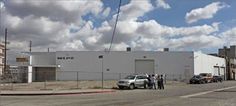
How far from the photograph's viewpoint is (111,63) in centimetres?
7881

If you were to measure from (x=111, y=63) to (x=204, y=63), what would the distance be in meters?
22.4

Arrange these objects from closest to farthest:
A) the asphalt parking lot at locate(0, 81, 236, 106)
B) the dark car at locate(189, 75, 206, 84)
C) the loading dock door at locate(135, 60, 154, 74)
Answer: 1. the asphalt parking lot at locate(0, 81, 236, 106)
2. the dark car at locate(189, 75, 206, 84)
3. the loading dock door at locate(135, 60, 154, 74)

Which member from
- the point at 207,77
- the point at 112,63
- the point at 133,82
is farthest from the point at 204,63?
the point at 133,82

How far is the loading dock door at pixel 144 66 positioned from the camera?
79250 mm

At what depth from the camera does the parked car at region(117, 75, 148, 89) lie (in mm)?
41741

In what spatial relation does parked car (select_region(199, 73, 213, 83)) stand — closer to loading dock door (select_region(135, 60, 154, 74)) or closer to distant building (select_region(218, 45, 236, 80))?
loading dock door (select_region(135, 60, 154, 74))

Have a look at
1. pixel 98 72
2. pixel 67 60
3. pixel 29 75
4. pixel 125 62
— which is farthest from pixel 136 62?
pixel 29 75

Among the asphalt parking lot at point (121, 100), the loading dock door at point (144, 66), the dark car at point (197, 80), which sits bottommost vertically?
the asphalt parking lot at point (121, 100)

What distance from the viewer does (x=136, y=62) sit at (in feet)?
261

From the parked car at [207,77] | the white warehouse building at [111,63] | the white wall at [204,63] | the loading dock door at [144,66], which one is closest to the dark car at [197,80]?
the parked car at [207,77]

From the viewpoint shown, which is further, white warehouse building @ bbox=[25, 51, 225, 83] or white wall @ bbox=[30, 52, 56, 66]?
white wall @ bbox=[30, 52, 56, 66]

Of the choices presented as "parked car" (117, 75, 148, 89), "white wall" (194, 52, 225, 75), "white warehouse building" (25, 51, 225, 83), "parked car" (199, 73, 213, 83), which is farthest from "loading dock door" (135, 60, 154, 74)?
"parked car" (117, 75, 148, 89)

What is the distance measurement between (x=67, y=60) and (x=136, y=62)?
513 inches

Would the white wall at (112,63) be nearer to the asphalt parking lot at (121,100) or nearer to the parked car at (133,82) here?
the parked car at (133,82)
